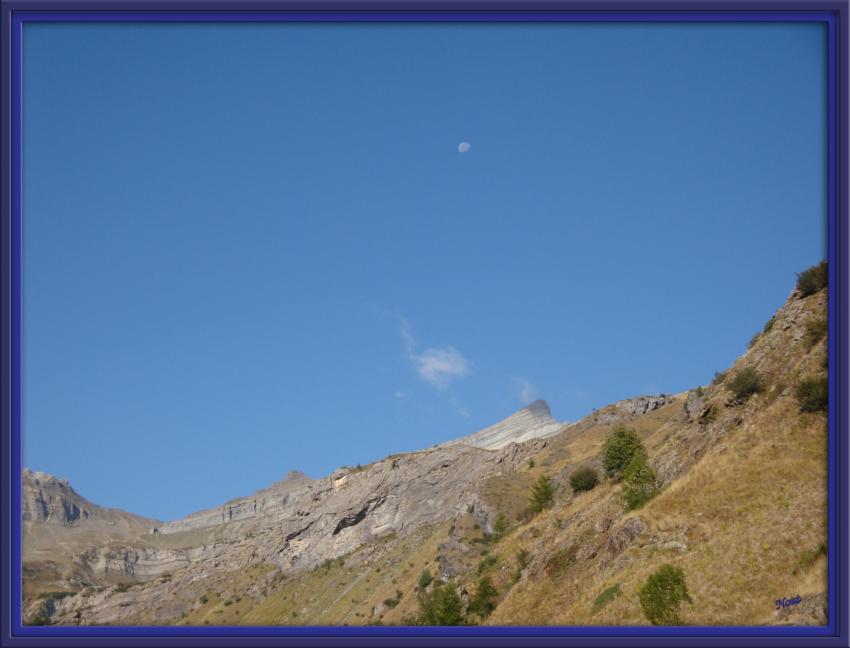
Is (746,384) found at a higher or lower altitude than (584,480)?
higher

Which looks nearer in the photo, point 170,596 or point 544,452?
point 544,452

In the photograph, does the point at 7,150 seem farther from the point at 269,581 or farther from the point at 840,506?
the point at 269,581

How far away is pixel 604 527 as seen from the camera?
4134 centimetres

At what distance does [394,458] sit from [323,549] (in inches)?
904

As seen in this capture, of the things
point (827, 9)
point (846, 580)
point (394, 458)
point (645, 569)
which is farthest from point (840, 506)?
point (394, 458)

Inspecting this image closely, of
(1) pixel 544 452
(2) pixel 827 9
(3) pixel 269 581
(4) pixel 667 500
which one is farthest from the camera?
(3) pixel 269 581

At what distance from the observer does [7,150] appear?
13.5 metres

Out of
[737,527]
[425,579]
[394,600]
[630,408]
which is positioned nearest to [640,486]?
[737,527]

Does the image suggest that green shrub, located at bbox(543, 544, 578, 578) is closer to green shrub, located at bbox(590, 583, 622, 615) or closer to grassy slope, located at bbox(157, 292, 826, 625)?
grassy slope, located at bbox(157, 292, 826, 625)

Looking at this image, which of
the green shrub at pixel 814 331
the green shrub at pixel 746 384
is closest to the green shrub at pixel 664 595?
the green shrub at pixel 814 331

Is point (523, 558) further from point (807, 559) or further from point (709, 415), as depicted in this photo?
point (807, 559)

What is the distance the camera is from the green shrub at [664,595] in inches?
1016

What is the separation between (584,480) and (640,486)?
57.4 ft

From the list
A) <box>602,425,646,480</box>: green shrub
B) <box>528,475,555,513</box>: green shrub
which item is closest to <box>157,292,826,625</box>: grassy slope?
<box>602,425,646,480</box>: green shrub
